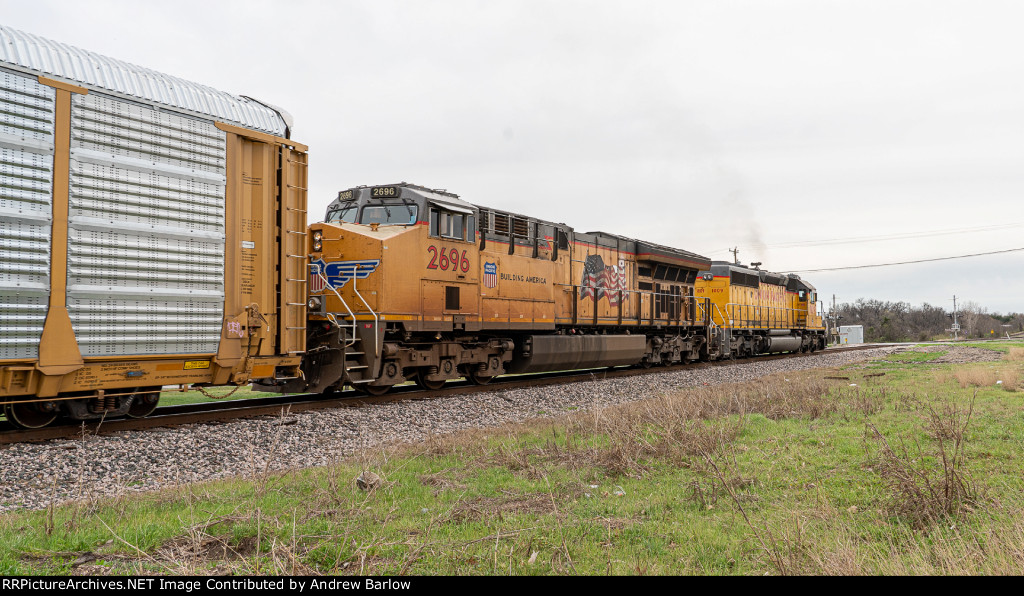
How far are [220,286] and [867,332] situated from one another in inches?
3826

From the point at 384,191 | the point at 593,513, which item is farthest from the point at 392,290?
the point at 593,513

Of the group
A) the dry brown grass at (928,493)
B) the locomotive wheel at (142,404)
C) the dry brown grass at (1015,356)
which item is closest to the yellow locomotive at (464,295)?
the locomotive wheel at (142,404)

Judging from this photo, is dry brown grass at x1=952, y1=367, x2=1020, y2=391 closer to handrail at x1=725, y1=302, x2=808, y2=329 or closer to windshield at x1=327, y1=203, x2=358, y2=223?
handrail at x1=725, y1=302, x2=808, y2=329

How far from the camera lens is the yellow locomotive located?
11773mm

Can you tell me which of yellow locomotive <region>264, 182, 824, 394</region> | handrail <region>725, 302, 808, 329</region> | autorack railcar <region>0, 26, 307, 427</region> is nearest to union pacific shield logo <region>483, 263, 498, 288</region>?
yellow locomotive <region>264, 182, 824, 394</region>

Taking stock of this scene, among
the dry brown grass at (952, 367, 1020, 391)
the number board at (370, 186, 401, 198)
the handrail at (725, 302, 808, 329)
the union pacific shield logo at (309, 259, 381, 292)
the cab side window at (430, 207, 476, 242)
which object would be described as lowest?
the dry brown grass at (952, 367, 1020, 391)

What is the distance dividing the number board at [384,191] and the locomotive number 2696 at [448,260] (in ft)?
4.21

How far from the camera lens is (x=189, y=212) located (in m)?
8.39

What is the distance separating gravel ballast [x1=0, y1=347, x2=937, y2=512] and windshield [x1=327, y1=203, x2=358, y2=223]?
417 cm

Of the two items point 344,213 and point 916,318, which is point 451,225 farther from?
point 916,318

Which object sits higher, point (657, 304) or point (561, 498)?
point (657, 304)

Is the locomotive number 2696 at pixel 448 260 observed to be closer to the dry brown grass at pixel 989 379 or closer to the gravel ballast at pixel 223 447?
the gravel ballast at pixel 223 447
